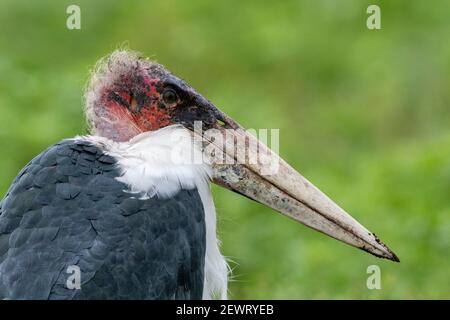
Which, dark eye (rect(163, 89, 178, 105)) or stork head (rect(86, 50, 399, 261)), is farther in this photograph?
dark eye (rect(163, 89, 178, 105))

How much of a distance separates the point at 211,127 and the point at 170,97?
0.83 ft

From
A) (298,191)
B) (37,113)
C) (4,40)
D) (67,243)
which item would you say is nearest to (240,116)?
(37,113)

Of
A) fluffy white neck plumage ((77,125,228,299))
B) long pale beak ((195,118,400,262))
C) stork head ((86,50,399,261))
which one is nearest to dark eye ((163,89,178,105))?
stork head ((86,50,399,261))

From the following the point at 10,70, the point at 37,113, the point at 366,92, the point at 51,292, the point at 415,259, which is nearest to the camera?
the point at 51,292

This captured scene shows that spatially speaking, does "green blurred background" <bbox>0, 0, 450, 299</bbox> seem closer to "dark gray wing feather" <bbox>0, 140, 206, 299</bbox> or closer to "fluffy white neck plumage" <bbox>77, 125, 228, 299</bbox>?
"fluffy white neck plumage" <bbox>77, 125, 228, 299</bbox>

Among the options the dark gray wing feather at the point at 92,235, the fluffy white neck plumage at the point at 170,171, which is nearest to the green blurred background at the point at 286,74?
the fluffy white neck plumage at the point at 170,171

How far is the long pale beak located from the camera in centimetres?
605

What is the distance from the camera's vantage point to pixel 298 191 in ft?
20.1

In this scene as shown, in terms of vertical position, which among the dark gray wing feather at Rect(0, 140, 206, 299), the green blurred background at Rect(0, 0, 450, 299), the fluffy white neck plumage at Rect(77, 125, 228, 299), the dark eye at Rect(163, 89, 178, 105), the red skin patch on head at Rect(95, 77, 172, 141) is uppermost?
the green blurred background at Rect(0, 0, 450, 299)

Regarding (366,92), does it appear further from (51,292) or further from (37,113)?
(51,292)

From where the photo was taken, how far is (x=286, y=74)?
14203mm

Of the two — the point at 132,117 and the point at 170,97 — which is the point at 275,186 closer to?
the point at 170,97

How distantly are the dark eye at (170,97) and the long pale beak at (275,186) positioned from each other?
25cm

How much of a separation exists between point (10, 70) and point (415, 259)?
4.02m
